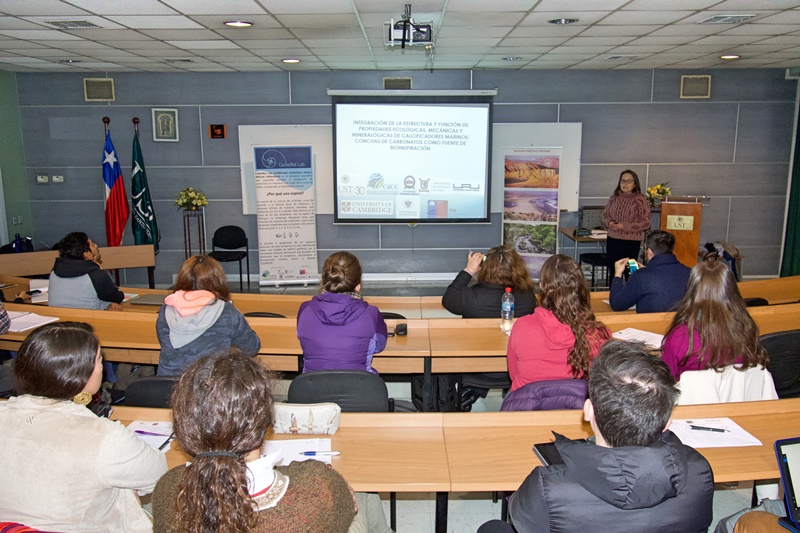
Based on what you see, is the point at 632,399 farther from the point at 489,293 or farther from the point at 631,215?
the point at 631,215

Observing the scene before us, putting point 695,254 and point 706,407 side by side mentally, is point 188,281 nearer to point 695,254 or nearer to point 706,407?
point 706,407

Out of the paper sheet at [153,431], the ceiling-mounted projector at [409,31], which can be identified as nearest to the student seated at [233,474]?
the paper sheet at [153,431]

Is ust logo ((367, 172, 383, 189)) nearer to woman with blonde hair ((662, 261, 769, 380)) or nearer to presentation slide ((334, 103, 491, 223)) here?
presentation slide ((334, 103, 491, 223))

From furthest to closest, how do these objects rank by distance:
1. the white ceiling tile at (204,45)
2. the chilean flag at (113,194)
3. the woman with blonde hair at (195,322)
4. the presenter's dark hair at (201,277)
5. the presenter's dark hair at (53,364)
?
the chilean flag at (113,194)
the white ceiling tile at (204,45)
the presenter's dark hair at (201,277)
the woman with blonde hair at (195,322)
the presenter's dark hair at (53,364)

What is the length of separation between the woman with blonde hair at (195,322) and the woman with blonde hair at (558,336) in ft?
4.50

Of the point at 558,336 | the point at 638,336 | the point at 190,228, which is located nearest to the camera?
the point at 558,336

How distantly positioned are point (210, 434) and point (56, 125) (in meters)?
8.36

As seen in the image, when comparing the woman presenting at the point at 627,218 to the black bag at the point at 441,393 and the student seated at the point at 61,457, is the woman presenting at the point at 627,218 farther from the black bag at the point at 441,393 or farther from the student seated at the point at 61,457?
the student seated at the point at 61,457

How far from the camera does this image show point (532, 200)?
8.06 meters

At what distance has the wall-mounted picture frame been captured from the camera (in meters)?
7.99

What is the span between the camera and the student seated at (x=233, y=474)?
116 cm

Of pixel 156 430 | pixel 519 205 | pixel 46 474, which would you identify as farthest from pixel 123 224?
pixel 46 474

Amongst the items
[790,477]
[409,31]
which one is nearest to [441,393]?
[790,477]

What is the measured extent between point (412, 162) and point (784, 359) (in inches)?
219
